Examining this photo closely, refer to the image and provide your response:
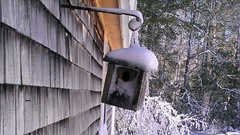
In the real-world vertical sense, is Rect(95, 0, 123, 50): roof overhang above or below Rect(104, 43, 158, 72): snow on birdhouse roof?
above

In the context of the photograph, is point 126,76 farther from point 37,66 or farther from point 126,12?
point 37,66

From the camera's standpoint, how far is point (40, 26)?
1.01 meters

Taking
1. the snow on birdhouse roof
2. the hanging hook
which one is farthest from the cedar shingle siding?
the snow on birdhouse roof

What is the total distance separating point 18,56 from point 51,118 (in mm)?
414

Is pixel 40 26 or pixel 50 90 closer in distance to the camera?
pixel 40 26

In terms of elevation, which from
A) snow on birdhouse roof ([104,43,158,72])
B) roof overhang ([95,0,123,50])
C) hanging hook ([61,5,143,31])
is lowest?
snow on birdhouse roof ([104,43,158,72])

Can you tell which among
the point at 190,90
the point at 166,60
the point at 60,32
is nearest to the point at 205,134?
the point at 190,90

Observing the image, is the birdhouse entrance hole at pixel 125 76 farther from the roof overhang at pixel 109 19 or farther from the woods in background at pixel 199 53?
the woods in background at pixel 199 53

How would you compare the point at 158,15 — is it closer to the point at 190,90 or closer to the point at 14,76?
the point at 190,90

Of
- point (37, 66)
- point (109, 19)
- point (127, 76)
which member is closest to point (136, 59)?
point (127, 76)

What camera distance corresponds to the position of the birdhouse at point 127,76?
1.39 m

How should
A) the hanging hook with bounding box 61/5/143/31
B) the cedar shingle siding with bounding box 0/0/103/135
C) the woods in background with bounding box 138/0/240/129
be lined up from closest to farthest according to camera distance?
the cedar shingle siding with bounding box 0/0/103/135 < the hanging hook with bounding box 61/5/143/31 < the woods in background with bounding box 138/0/240/129

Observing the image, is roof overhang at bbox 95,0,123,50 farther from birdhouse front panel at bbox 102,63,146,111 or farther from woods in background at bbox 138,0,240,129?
woods in background at bbox 138,0,240,129

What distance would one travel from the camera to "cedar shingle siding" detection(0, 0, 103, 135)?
0.77 metres
